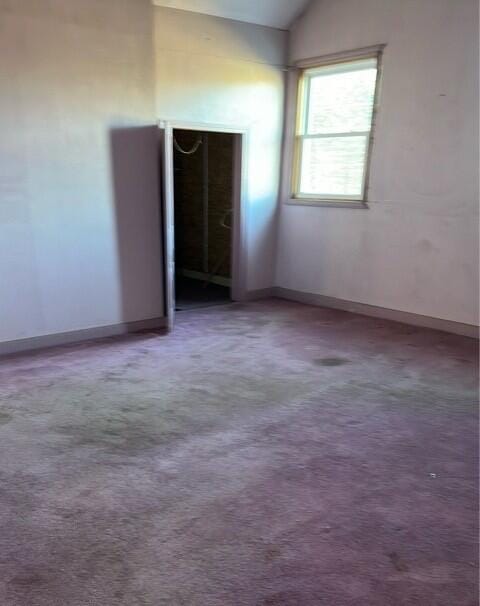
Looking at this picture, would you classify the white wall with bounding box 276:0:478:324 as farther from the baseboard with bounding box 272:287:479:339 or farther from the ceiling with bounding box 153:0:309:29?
the ceiling with bounding box 153:0:309:29

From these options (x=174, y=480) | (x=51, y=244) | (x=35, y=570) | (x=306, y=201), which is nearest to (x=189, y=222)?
(x=306, y=201)

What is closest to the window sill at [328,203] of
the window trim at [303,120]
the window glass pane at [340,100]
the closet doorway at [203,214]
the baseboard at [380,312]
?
the window trim at [303,120]

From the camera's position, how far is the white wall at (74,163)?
153 inches

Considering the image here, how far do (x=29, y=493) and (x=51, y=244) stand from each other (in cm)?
242

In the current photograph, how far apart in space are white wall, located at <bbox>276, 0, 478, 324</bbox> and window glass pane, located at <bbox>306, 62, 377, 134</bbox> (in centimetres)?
23

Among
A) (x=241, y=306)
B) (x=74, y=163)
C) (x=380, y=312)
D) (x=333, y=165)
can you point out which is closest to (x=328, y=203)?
(x=333, y=165)

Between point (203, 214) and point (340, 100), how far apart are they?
100 inches

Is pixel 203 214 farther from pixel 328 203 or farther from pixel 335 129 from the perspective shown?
pixel 335 129

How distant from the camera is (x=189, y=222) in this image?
7.39m

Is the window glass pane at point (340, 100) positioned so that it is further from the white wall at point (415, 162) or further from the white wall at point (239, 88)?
the white wall at point (239, 88)

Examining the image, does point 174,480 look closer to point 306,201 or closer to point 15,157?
point 15,157

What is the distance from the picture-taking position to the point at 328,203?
571 cm

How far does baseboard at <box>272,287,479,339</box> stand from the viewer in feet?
15.8

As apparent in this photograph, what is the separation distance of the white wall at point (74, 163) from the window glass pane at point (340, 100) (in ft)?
7.08
